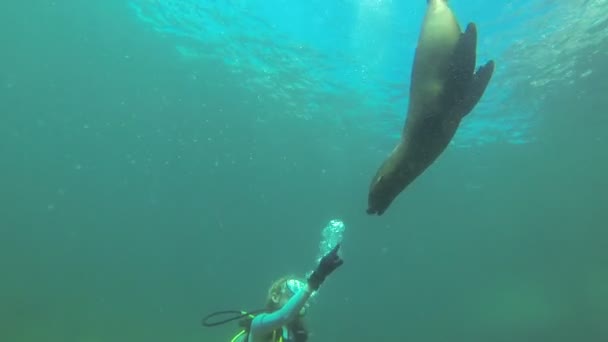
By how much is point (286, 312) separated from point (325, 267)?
803 mm

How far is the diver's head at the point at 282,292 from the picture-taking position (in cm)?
439

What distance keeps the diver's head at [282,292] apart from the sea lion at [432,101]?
2939 millimetres

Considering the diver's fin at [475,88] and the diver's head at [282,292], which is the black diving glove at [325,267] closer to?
the diver's head at [282,292]

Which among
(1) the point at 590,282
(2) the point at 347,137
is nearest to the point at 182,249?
(2) the point at 347,137

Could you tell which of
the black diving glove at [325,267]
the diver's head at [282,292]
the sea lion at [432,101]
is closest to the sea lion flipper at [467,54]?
the sea lion at [432,101]

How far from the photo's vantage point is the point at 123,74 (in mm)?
36031

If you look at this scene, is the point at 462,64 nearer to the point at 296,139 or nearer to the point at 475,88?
the point at 475,88

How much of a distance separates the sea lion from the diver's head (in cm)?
294

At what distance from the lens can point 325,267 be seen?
3.08 m

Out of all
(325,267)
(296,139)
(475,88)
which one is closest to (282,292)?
(325,267)

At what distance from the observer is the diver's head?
439 centimetres

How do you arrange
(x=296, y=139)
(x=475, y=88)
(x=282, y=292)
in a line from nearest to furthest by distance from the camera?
(x=475, y=88) → (x=282, y=292) → (x=296, y=139)

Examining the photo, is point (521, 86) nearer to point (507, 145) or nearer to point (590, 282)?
point (507, 145)

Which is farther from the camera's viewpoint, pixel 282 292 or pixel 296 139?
pixel 296 139
